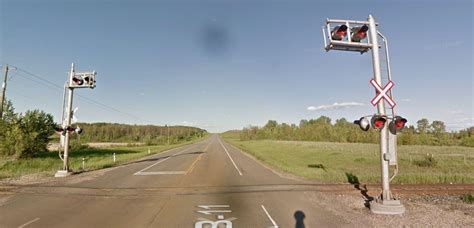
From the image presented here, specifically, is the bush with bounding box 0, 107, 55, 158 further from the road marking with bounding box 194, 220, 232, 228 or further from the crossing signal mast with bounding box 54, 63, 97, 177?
the road marking with bounding box 194, 220, 232, 228

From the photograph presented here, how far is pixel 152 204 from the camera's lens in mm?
9109

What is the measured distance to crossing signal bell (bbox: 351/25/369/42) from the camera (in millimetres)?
8289

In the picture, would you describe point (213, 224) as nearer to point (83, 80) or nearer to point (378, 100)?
point (378, 100)

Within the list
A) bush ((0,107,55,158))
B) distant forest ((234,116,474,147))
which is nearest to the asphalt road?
bush ((0,107,55,158))

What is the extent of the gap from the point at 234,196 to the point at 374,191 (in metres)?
6.06

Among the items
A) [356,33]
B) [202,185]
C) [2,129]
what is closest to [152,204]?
[202,185]

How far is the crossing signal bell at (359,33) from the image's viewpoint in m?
8.29

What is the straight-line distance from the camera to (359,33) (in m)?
8.38

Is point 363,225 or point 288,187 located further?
point 288,187

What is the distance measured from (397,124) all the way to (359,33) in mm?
3010

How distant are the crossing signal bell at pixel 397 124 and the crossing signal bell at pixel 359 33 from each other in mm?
2682

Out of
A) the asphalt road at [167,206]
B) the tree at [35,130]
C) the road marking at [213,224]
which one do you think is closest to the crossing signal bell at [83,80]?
the asphalt road at [167,206]

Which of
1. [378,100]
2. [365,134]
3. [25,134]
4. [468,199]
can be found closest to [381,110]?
[378,100]

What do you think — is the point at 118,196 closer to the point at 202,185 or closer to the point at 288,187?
the point at 202,185
